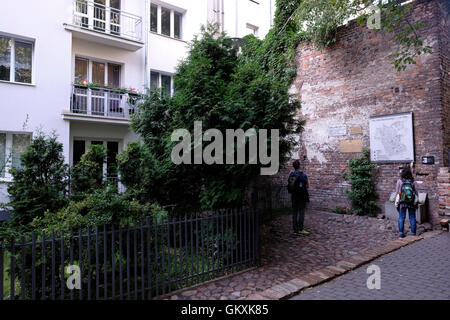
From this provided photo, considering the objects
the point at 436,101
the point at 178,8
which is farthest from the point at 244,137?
the point at 178,8

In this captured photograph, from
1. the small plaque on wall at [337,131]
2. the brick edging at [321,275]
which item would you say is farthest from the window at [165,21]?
the brick edging at [321,275]

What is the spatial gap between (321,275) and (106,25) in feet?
39.8

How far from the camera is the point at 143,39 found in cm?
1329

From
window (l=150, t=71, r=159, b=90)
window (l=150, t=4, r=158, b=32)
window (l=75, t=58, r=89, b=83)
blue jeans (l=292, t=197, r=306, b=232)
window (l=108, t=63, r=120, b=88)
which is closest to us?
blue jeans (l=292, t=197, r=306, b=232)

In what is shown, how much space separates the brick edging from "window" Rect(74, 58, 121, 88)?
10893 mm

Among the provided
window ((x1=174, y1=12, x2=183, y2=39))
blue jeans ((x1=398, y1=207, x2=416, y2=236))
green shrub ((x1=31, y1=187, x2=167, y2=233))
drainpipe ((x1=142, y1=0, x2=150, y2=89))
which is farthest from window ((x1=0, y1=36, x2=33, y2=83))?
blue jeans ((x1=398, y1=207, x2=416, y2=236))

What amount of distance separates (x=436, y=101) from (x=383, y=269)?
226 inches

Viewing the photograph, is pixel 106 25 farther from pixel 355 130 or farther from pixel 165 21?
pixel 355 130

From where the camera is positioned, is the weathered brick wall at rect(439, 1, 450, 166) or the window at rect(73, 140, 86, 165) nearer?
the weathered brick wall at rect(439, 1, 450, 166)

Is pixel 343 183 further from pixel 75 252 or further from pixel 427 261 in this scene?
pixel 75 252

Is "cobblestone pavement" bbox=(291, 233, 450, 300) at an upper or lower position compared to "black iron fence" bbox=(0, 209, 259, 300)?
lower

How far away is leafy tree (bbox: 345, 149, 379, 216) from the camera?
9727 millimetres

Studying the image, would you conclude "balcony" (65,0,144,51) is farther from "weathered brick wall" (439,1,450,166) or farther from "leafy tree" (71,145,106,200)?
"weathered brick wall" (439,1,450,166)

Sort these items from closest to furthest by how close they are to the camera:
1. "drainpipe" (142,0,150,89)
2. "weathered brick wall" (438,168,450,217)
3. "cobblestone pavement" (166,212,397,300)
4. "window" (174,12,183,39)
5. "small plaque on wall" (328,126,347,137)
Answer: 1. "cobblestone pavement" (166,212,397,300)
2. "weathered brick wall" (438,168,450,217)
3. "small plaque on wall" (328,126,347,137)
4. "drainpipe" (142,0,150,89)
5. "window" (174,12,183,39)
